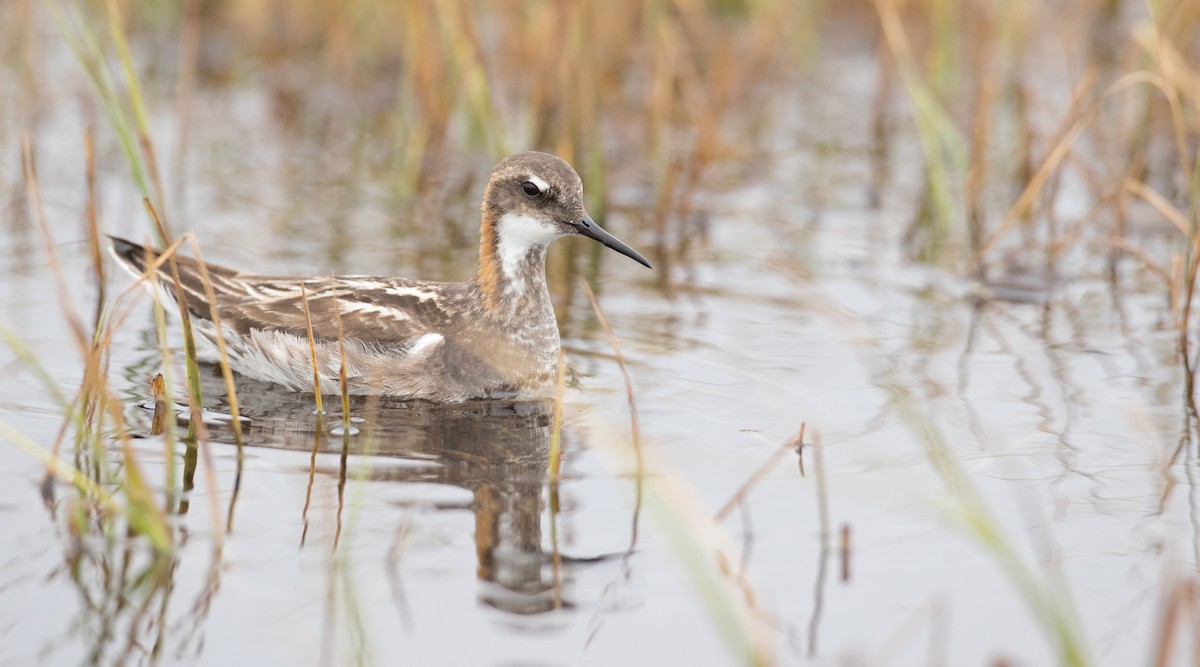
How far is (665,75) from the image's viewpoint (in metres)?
9.68

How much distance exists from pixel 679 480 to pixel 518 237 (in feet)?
6.98

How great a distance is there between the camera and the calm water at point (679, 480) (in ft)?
14.3

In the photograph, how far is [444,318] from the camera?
6906 millimetres

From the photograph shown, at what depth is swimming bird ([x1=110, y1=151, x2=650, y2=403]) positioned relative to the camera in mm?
6688

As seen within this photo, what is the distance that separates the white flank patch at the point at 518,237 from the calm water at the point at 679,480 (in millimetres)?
611

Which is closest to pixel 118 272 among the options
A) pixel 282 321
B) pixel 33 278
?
pixel 33 278

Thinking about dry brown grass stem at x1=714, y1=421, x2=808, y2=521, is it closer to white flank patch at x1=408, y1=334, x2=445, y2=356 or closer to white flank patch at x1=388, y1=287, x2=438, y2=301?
white flank patch at x1=408, y1=334, x2=445, y2=356

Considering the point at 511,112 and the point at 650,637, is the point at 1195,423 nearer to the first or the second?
the point at 650,637

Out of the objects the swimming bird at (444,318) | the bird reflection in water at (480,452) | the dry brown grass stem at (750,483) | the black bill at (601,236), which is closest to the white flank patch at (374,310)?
the swimming bird at (444,318)

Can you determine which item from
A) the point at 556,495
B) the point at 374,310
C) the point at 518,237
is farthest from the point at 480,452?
the point at 518,237

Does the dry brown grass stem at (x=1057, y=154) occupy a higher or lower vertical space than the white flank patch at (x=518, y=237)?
higher

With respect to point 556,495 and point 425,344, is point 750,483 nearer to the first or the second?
point 556,495

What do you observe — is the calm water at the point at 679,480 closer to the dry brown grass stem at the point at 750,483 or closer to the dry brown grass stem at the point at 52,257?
the dry brown grass stem at the point at 750,483

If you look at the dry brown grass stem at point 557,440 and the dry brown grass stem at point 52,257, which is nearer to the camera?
the dry brown grass stem at point 52,257
